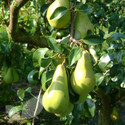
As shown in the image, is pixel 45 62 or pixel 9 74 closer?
pixel 45 62

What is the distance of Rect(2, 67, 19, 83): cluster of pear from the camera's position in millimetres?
1783

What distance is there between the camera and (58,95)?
49 cm

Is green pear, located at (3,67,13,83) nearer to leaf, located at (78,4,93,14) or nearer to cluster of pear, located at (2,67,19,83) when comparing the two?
cluster of pear, located at (2,67,19,83)

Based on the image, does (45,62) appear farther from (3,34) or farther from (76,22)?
(3,34)

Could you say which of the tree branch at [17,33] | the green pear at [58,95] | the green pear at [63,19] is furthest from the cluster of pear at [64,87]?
the tree branch at [17,33]

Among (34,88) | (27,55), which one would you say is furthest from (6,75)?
(34,88)

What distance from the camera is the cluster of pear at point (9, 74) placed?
1783 millimetres

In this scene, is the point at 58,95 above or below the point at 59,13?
below

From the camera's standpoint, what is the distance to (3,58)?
1784 millimetres

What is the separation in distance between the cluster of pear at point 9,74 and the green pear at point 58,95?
134 cm

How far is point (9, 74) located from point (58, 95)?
4.53 feet

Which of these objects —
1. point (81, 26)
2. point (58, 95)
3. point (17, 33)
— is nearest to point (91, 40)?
point (81, 26)

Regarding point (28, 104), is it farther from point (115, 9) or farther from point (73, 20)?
point (115, 9)

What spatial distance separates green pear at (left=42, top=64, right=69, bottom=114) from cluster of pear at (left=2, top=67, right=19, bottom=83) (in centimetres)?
134
